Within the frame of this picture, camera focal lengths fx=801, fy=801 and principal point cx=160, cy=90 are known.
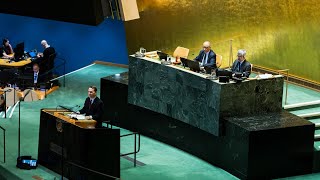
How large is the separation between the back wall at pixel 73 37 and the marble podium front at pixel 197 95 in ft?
17.3

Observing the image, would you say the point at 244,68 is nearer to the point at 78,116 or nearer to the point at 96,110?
the point at 96,110

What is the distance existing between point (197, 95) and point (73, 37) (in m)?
8.20

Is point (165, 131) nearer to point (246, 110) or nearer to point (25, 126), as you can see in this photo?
point (246, 110)

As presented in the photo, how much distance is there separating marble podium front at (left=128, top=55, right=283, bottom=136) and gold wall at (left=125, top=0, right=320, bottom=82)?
3.24 metres

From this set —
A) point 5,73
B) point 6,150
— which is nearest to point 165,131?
point 6,150

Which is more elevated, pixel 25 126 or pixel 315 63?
pixel 315 63

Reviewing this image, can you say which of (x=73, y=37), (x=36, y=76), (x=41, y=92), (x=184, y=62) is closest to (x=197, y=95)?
(x=184, y=62)

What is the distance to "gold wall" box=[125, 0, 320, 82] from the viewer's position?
1673cm

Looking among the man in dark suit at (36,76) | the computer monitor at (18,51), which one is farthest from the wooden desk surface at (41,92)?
the computer monitor at (18,51)

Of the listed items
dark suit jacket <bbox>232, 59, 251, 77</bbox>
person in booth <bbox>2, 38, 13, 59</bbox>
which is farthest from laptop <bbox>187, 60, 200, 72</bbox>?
person in booth <bbox>2, 38, 13, 59</bbox>

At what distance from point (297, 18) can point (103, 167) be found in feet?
20.3

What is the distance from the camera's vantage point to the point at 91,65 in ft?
69.1

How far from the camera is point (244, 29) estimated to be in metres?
17.7

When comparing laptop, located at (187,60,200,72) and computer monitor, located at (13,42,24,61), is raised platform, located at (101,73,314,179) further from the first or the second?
computer monitor, located at (13,42,24,61)
